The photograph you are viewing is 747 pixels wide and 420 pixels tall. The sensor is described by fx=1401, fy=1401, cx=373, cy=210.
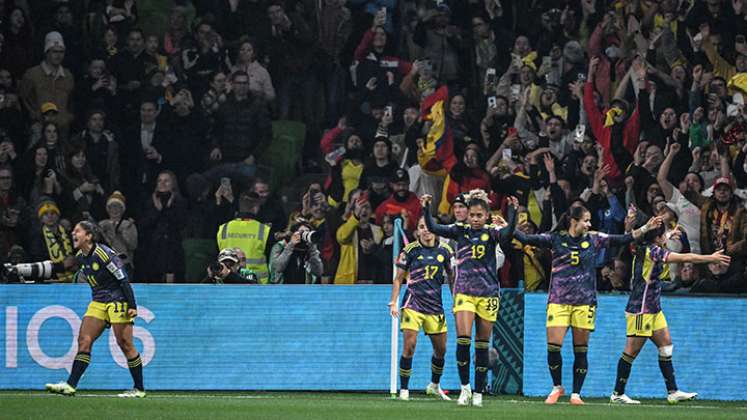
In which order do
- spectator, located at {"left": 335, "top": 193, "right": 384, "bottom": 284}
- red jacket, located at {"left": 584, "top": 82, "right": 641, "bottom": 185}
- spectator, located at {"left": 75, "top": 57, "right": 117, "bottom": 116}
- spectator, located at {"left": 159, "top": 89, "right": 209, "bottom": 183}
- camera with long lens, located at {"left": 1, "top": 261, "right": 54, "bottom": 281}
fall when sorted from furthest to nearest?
1. spectator, located at {"left": 75, "top": 57, "right": 117, "bottom": 116}
2. spectator, located at {"left": 159, "top": 89, "right": 209, "bottom": 183}
3. red jacket, located at {"left": 584, "top": 82, "right": 641, "bottom": 185}
4. spectator, located at {"left": 335, "top": 193, "right": 384, "bottom": 284}
5. camera with long lens, located at {"left": 1, "top": 261, "right": 54, "bottom": 281}

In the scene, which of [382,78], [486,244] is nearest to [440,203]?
[382,78]

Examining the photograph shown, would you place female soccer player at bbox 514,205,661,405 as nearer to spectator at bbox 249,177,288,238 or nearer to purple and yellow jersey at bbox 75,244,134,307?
purple and yellow jersey at bbox 75,244,134,307

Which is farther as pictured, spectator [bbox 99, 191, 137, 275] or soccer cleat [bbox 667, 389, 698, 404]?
spectator [bbox 99, 191, 137, 275]

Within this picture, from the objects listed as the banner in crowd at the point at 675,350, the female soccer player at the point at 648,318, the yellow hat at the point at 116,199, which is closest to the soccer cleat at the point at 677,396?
the female soccer player at the point at 648,318

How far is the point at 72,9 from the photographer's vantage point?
23281 mm

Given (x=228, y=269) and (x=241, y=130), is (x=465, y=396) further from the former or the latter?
(x=241, y=130)

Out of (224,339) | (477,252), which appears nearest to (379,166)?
(224,339)

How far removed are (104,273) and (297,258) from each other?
4.25 metres

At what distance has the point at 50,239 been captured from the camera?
797 inches

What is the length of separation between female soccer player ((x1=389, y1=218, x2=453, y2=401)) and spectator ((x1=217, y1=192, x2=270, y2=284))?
342cm

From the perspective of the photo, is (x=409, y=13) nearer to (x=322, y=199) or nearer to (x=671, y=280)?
(x=322, y=199)

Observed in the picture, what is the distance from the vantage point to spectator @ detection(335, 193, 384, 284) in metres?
20.5

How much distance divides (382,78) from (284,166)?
7.05 ft

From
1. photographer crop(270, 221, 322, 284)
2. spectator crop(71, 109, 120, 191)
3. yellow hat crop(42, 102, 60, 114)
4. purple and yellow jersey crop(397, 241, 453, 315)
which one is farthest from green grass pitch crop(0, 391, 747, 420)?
yellow hat crop(42, 102, 60, 114)
